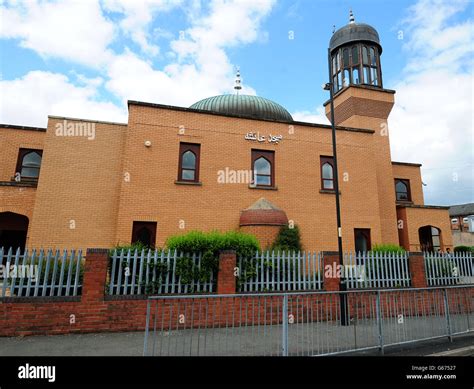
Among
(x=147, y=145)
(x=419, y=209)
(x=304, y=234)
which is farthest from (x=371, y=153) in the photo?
(x=147, y=145)

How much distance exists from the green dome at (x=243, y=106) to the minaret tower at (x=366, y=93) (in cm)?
400

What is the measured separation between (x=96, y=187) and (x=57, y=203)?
1.59 m

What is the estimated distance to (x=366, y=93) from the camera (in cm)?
1770

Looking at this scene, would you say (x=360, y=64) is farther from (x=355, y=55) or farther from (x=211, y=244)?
(x=211, y=244)

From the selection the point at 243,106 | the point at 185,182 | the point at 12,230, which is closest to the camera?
the point at 185,182

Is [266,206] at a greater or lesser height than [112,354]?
greater

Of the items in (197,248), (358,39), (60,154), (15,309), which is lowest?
(15,309)

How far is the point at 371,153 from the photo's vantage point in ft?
50.7

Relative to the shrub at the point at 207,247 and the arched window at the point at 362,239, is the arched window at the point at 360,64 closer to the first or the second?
the arched window at the point at 362,239

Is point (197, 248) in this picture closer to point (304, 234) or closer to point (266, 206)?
point (266, 206)

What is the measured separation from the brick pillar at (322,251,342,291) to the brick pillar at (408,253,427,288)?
2.98 meters

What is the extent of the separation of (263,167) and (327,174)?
337 cm

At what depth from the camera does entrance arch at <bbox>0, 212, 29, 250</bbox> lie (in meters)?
13.6

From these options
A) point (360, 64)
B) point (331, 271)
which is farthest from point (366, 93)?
point (331, 271)
